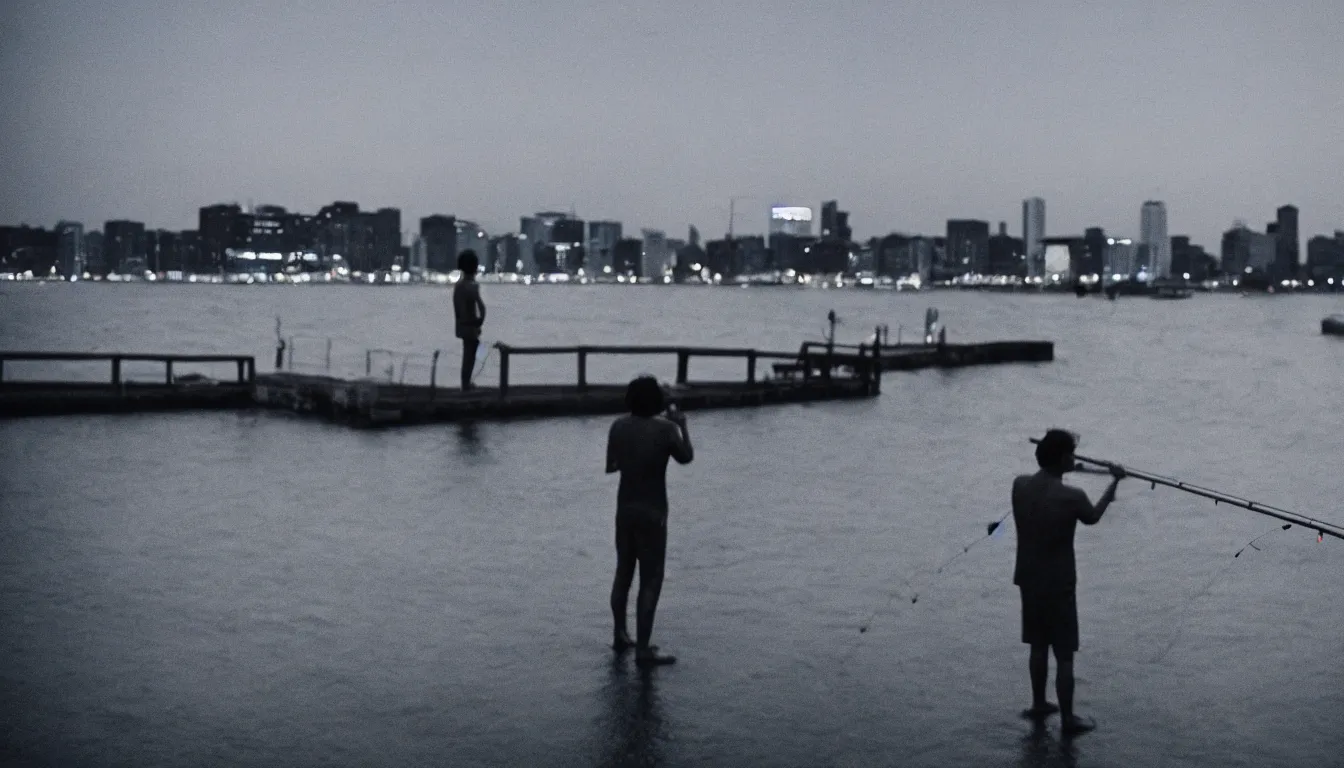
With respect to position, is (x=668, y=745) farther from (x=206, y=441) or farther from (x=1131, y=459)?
(x=1131, y=459)

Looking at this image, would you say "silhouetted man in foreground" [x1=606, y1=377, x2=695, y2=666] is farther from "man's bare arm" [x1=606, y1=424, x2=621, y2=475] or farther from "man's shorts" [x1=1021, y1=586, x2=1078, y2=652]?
"man's shorts" [x1=1021, y1=586, x2=1078, y2=652]

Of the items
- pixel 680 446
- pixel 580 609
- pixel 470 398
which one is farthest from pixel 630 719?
pixel 470 398

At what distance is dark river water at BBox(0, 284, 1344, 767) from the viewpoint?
8008 millimetres

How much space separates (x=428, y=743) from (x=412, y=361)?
233 feet

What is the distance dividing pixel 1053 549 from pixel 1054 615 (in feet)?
1.24

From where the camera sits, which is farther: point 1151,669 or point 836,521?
point 836,521

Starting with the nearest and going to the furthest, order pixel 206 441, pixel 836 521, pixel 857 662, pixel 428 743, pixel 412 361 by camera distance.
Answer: pixel 428 743, pixel 857 662, pixel 836 521, pixel 206 441, pixel 412 361

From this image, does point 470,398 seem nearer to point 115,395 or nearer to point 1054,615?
point 115,395

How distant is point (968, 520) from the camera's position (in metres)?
17.1

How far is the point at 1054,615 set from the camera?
801 cm

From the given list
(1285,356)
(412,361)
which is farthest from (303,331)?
(1285,356)

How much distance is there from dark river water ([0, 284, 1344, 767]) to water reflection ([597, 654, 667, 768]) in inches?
1.3

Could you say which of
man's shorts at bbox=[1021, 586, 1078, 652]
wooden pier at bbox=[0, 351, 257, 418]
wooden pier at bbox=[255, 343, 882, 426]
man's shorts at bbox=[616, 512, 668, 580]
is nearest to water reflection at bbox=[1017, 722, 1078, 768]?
man's shorts at bbox=[1021, 586, 1078, 652]

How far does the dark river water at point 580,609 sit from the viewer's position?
8.01m
